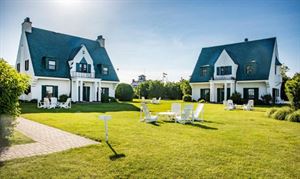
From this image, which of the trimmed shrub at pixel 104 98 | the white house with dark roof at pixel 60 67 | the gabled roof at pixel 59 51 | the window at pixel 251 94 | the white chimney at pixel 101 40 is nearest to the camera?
the white house with dark roof at pixel 60 67

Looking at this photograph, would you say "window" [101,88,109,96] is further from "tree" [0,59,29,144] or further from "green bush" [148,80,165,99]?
"tree" [0,59,29,144]

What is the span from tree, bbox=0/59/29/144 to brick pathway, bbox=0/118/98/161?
→ 0.88 m

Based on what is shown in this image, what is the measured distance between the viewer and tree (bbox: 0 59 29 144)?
6828mm

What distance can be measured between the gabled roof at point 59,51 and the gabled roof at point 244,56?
14743 mm

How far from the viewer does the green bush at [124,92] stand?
35.4m

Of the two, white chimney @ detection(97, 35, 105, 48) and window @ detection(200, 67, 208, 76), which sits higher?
white chimney @ detection(97, 35, 105, 48)

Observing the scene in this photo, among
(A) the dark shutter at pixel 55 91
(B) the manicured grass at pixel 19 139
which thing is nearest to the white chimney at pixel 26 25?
(A) the dark shutter at pixel 55 91

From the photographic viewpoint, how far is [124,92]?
116ft

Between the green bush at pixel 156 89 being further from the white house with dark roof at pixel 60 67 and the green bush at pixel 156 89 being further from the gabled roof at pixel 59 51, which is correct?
the white house with dark roof at pixel 60 67

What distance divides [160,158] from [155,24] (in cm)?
1365

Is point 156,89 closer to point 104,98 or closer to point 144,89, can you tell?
point 144,89

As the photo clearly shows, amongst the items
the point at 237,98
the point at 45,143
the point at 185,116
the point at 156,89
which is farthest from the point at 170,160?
the point at 156,89

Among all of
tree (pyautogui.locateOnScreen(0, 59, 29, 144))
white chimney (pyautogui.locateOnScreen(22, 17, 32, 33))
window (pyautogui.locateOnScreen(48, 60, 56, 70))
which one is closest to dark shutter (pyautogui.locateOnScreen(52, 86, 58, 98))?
window (pyautogui.locateOnScreen(48, 60, 56, 70))

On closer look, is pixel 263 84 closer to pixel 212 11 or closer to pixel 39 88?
pixel 212 11
